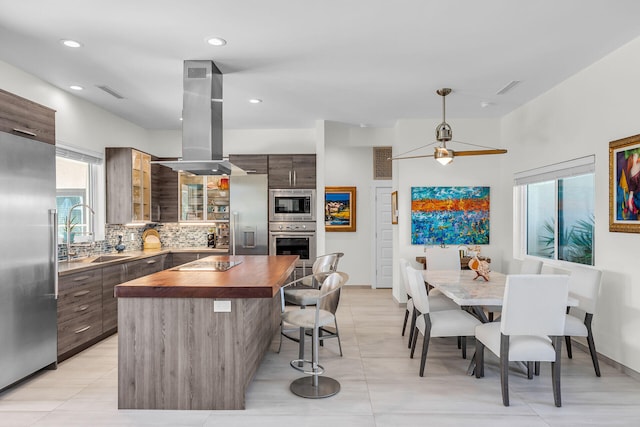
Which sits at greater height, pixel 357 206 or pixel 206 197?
pixel 206 197

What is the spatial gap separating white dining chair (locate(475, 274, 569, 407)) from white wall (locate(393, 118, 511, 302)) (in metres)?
3.03

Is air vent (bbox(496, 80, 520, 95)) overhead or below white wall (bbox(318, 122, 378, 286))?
overhead

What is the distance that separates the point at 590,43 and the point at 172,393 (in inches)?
166

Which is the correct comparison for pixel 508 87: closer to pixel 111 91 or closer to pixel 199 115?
pixel 199 115

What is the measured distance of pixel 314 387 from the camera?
10.4ft

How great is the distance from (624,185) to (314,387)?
3.08m

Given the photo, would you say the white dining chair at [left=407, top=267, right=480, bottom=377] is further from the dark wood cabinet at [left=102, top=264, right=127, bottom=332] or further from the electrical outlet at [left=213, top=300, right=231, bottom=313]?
the dark wood cabinet at [left=102, top=264, right=127, bottom=332]

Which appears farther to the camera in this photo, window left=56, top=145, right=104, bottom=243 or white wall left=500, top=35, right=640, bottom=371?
window left=56, top=145, right=104, bottom=243

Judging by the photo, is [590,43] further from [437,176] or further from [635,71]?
[437,176]

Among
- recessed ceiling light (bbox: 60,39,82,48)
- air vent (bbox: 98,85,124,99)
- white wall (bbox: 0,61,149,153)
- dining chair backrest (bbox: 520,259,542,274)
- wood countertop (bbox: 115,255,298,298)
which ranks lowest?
dining chair backrest (bbox: 520,259,542,274)

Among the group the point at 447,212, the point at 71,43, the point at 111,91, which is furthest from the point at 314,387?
the point at 111,91

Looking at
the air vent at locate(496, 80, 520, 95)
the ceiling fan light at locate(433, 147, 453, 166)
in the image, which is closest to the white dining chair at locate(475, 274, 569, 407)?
the ceiling fan light at locate(433, 147, 453, 166)

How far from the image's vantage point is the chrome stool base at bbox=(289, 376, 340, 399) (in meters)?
3.05

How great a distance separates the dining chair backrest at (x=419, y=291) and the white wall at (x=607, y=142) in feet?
5.65
